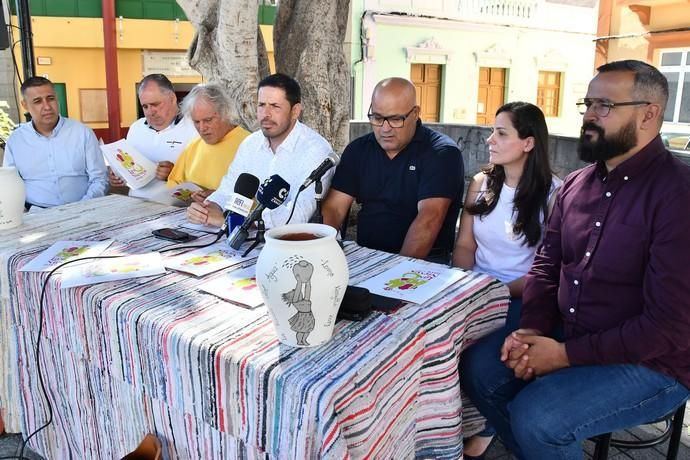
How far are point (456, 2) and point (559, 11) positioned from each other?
4552 millimetres

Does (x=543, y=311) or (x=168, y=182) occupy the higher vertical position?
(x=168, y=182)

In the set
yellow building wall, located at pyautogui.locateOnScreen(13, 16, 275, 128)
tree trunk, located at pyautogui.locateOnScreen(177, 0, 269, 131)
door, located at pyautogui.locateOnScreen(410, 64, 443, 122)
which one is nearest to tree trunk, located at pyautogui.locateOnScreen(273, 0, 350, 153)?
tree trunk, located at pyautogui.locateOnScreen(177, 0, 269, 131)

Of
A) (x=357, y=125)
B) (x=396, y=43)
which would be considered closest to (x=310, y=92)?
(x=357, y=125)

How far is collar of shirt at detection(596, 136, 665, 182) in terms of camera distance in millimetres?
1886

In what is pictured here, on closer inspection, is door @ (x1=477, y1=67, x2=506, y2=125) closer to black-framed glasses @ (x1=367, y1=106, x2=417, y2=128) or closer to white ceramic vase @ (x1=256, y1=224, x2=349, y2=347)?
black-framed glasses @ (x1=367, y1=106, x2=417, y2=128)

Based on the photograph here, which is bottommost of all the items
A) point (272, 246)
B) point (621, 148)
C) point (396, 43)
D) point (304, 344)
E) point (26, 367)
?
point (26, 367)

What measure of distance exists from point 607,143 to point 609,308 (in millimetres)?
569

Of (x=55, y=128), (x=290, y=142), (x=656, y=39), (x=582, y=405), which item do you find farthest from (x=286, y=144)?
(x=656, y=39)

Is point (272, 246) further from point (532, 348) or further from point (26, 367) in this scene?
point (26, 367)

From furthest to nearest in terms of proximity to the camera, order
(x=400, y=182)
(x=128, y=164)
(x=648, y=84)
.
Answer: (x=128, y=164), (x=400, y=182), (x=648, y=84)

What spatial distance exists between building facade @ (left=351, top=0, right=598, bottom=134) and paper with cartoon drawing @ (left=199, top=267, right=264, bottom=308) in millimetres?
13421

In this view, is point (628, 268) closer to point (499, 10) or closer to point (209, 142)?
point (209, 142)

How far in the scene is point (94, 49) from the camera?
39.9ft

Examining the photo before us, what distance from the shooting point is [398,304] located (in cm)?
173
